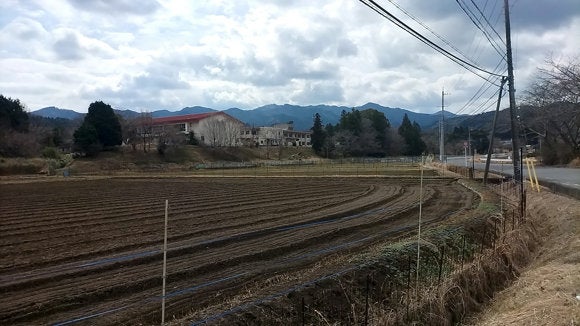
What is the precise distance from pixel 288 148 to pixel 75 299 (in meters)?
104

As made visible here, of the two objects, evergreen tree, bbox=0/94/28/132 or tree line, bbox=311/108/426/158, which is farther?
tree line, bbox=311/108/426/158

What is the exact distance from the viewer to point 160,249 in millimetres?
12352

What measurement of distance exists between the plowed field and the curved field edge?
732 mm

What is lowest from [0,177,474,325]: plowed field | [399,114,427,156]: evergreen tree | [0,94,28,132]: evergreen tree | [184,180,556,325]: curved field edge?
[0,177,474,325]: plowed field

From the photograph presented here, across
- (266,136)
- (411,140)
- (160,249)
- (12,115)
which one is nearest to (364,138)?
(411,140)

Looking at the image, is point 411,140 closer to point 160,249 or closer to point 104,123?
point 104,123

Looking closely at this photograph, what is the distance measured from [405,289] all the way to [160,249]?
687cm

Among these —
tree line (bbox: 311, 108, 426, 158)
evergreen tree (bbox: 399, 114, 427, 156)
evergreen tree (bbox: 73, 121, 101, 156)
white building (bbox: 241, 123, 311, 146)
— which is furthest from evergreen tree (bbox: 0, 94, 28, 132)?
evergreen tree (bbox: 399, 114, 427, 156)

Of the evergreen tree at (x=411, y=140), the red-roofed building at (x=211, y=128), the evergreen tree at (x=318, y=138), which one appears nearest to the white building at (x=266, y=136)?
the red-roofed building at (x=211, y=128)

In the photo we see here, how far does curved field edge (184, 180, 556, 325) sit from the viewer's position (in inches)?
261

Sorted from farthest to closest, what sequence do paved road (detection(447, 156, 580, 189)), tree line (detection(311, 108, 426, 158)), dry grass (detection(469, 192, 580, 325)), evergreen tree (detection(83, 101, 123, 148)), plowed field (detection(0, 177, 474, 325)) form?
1. tree line (detection(311, 108, 426, 158))
2. evergreen tree (detection(83, 101, 123, 148))
3. paved road (detection(447, 156, 580, 189))
4. plowed field (detection(0, 177, 474, 325))
5. dry grass (detection(469, 192, 580, 325))

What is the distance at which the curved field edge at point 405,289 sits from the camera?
662 centimetres

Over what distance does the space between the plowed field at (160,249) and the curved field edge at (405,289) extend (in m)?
→ 0.73

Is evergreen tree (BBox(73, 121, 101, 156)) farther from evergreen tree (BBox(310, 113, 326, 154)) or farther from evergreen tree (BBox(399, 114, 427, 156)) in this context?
evergreen tree (BBox(399, 114, 427, 156))
